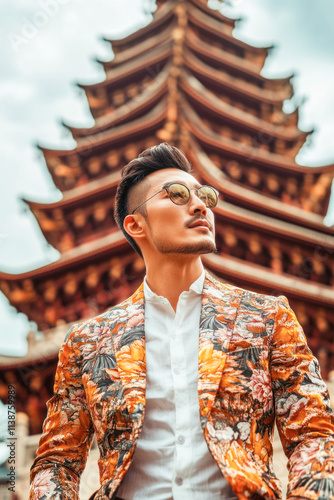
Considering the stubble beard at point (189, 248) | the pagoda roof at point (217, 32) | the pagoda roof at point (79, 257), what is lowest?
the pagoda roof at point (79, 257)

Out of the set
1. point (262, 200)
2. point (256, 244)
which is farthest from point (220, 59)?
point (256, 244)

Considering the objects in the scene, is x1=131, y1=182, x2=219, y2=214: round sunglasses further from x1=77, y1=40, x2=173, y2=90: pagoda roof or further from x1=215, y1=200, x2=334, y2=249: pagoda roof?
x1=77, y1=40, x2=173, y2=90: pagoda roof

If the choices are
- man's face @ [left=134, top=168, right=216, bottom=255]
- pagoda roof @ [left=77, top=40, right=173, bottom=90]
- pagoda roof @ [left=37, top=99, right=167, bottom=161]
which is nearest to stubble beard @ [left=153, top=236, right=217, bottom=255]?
man's face @ [left=134, top=168, right=216, bottom=255]

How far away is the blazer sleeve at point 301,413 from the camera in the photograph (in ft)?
5.35

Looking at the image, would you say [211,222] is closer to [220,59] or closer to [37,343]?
[37,343]

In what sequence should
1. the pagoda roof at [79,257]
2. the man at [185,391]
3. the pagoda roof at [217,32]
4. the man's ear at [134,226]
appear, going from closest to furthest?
1. the man at [185,391]
2. the man's ear at [134,226]
3. the pagoda roof at [79,257]
4. the pagoda roof at [217,32]

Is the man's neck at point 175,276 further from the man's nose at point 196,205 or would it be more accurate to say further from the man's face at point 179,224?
the man's nose at point 196,205

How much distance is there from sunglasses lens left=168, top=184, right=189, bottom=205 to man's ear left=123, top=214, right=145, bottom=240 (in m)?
0.22

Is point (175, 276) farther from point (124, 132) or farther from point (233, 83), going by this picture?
point (233, 83)

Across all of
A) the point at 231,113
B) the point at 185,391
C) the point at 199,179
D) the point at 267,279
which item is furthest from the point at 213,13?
the point at 185,391

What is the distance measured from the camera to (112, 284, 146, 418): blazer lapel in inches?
74.3

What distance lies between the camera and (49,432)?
6.68 feet

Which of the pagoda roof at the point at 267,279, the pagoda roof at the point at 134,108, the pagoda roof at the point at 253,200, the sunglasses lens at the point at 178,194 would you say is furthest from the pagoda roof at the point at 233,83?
the sunglasses lens at the point at 178,194

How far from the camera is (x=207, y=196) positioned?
89.9 inches
